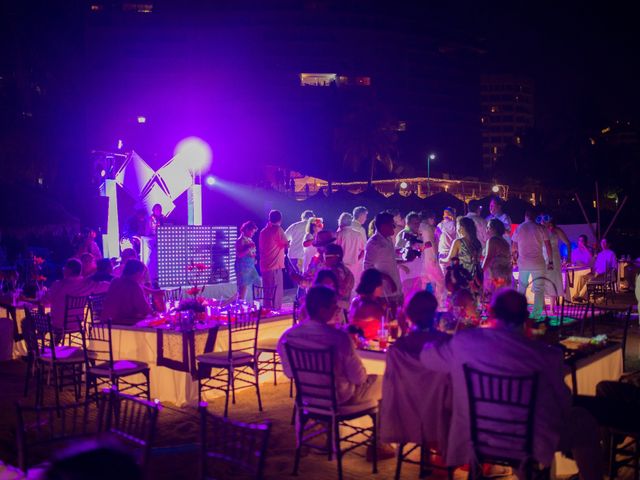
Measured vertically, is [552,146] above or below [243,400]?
above

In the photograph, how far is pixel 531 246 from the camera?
9.05m

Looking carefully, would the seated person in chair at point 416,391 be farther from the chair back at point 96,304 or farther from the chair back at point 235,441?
the chair back at point 96,304

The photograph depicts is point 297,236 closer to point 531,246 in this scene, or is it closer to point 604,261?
point 531,246

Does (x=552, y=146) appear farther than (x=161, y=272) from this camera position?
Yes

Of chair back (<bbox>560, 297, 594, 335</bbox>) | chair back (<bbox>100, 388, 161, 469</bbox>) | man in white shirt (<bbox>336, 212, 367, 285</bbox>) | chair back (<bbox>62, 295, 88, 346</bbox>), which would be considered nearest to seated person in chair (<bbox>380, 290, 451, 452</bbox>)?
chair back (<bbox>100, 388, 161, 469</bbox>)

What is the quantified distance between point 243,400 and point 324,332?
2.55m

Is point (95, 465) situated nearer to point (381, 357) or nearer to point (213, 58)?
point (381, 357)

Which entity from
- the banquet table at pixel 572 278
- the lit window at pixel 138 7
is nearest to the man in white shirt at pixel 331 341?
the banquet table at pixel 572 278

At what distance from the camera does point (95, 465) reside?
1441 millimetres

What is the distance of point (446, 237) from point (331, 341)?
21.7 feet

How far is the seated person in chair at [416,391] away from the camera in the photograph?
3.93m

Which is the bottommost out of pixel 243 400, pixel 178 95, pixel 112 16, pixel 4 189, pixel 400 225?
pixel 243 400

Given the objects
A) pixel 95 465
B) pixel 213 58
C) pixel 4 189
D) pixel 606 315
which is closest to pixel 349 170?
pixel 213 58

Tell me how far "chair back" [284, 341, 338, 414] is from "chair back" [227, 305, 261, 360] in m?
1.95
